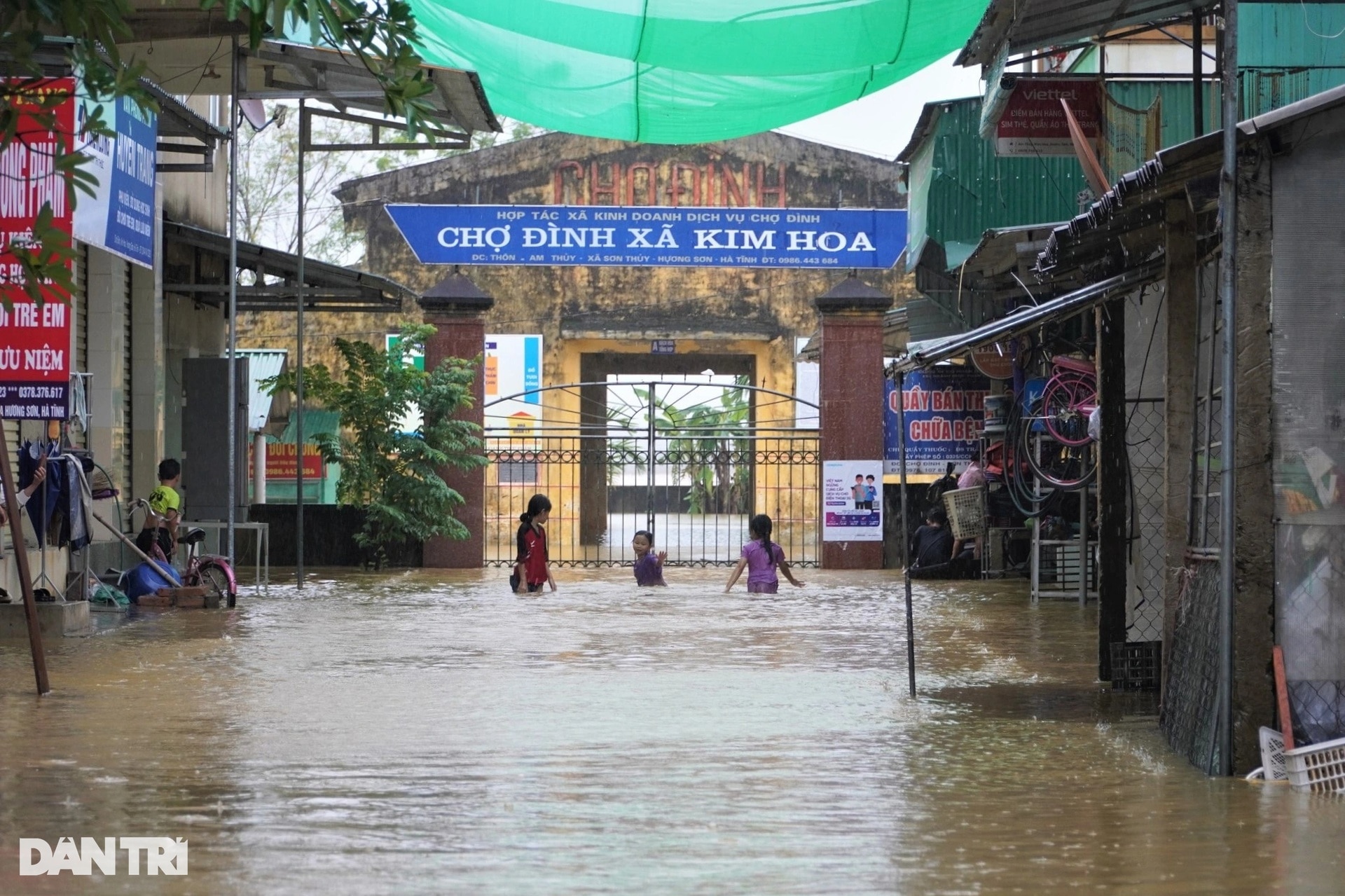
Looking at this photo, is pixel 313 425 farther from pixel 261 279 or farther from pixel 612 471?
pixel 261 279

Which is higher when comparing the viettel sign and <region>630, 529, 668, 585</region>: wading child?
the viettel sign

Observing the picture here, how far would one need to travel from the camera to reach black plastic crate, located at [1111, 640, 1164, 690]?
924 centimetres

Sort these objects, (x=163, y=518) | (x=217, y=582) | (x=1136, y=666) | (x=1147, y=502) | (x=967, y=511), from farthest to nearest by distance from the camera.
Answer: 1. (x=967, y=511)
2. (x=217, y=582)
3. (x=163, y=518)
4. (x=1147, y=502)
5. (x=1136, y=666)

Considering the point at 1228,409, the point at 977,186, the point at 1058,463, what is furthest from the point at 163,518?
the point at 1228,409

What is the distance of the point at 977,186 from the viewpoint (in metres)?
18.3

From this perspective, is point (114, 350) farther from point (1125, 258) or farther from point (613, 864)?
point (613, 864)

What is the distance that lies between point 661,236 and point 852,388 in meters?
3.93

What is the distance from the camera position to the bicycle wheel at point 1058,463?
1413cm

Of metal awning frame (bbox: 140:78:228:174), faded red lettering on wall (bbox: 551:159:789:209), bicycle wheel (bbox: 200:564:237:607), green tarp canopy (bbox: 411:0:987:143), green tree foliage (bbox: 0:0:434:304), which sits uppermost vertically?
faded red lettering on wall (bbox: 551:159:789:209)

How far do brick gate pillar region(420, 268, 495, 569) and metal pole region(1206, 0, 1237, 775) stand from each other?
1500cm

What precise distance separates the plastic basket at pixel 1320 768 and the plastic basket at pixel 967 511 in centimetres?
1265

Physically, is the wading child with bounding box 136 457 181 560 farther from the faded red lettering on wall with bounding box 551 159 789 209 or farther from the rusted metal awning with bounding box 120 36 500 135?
the faded red lettering on wall with bounding box 551 159 789 209

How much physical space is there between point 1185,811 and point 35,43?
180 inches

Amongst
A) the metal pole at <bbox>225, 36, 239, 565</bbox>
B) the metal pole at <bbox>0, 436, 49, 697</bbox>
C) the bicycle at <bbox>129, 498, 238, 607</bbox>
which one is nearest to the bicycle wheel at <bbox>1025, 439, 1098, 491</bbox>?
the metal pole at <bbox>225, 36, 239, 565</bbox>
